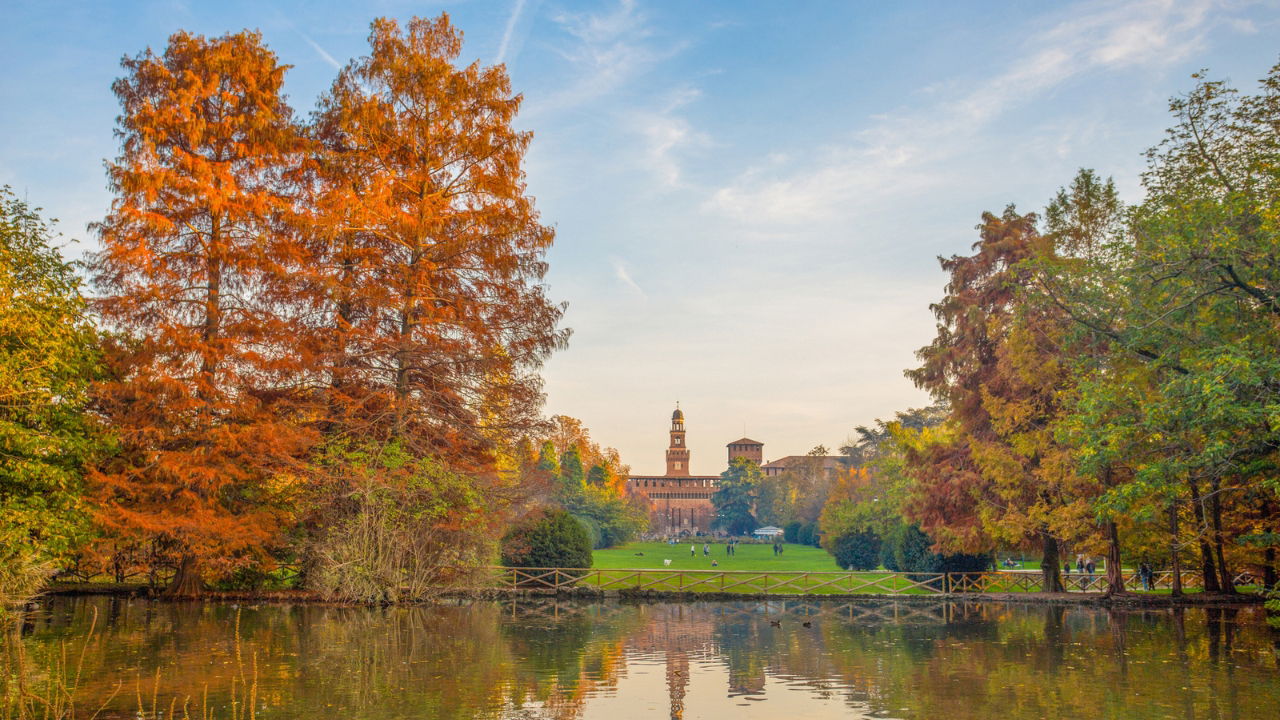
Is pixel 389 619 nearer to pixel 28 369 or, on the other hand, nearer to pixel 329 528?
pixel 329 528

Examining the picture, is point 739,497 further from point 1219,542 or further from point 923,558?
point 1219,542

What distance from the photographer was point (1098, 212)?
3019cm

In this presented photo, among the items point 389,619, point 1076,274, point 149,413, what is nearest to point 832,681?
point 389,619

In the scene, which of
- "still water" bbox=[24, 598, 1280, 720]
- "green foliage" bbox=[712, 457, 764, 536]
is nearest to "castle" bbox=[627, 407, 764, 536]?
"green foliage" bbox=[712, 457, 764, 536]

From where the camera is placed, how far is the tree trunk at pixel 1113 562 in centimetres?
2713

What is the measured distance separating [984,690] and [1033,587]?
20833 mm

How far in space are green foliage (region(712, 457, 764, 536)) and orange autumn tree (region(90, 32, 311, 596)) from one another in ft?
285

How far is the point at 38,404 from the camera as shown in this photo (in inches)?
758

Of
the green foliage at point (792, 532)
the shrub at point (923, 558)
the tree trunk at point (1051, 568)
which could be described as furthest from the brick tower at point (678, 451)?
the tree trunk at point (1051, 568)

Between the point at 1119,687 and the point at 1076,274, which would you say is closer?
the point at 1119,687

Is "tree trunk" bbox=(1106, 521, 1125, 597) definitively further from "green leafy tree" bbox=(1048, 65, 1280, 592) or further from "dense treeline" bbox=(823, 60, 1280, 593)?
"green leafy tree" bbox=(1048, 65, 1280, 592)

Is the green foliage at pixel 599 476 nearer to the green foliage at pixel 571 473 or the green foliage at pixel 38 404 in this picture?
the green foliage at pixel 571 473

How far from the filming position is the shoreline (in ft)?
84.8

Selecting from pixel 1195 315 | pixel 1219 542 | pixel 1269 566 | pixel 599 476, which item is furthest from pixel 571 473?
pixel 1195 315
